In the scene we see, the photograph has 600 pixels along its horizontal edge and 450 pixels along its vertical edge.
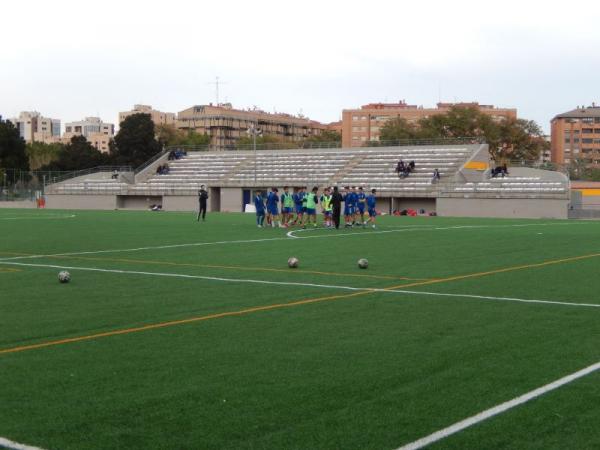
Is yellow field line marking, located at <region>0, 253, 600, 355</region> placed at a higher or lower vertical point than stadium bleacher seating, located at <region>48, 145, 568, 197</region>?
lower

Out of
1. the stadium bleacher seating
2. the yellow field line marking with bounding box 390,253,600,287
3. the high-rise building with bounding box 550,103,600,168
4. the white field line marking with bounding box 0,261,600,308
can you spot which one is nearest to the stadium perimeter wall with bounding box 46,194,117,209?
the stadium bleacher seating

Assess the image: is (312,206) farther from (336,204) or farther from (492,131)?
(492,131)

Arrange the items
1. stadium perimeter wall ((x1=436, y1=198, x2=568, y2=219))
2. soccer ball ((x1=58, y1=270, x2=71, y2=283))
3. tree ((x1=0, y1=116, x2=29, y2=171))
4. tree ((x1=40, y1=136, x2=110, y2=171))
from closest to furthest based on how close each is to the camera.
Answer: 1. soccer ball ((x1=58, y1=270, x2=71, y2=283))
2. stadium perimeter wall ((x1=436, y1=198, x2=568, y2=219))
3. tree ((x1=0, y1=116, x2=29, y2=171))
4. tree ((x1=40, y1=136, x2=110, y2=171))

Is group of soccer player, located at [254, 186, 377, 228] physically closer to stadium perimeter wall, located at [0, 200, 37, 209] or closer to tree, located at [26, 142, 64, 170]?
stadium perimeter wall, located at [0, 200, 37, 209]

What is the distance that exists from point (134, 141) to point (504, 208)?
5945cm

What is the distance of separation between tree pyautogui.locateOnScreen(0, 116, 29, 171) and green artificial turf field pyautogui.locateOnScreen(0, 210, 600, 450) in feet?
282

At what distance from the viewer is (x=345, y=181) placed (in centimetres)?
6341

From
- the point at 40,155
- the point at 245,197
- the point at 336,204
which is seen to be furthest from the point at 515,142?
the point at 40,155

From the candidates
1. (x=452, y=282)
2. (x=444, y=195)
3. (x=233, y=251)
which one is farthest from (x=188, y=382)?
(x=444, y=195)

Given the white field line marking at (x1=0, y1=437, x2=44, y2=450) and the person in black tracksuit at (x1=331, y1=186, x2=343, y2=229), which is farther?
the person in black tracksuit at (x1=331, y1=186, x2=343, y2=229)

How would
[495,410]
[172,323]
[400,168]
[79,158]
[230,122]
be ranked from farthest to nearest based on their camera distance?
1. [230,122]
2. [79,158]
3. [400,168]
4. [172,323]
5. [495,410]

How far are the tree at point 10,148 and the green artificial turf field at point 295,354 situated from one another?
8587 cm

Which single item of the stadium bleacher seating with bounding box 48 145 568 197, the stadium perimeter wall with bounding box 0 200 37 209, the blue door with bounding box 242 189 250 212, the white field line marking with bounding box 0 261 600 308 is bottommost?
the stadium perimeter wall with bounding box 0 200 37 209

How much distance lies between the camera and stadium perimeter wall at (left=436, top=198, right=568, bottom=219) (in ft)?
172
